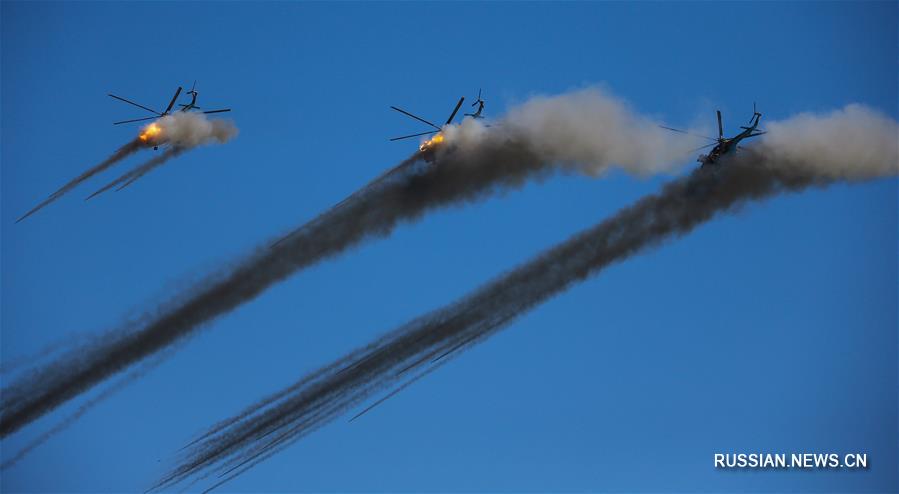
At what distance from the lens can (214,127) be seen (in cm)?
5806

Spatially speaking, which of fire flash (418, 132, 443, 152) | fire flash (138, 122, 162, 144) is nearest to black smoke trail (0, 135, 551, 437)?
fire flash (418, 132, 443, 152)

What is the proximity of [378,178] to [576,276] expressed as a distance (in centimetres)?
846

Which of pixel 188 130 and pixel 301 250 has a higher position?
pixel 188 130

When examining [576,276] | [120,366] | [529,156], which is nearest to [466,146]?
[529,156]

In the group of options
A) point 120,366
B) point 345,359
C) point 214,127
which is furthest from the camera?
point 214,127

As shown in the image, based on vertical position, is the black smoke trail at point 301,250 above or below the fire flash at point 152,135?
below

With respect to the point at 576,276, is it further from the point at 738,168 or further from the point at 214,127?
the point at 214,127

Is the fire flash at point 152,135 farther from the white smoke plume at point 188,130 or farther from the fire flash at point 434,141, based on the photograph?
the fire flash at point 434,141

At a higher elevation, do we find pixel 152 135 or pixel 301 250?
pixel 152 135

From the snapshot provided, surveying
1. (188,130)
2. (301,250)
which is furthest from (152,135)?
(301,250)

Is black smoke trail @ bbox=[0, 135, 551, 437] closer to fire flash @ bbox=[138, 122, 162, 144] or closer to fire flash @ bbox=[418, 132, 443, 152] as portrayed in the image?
fire flash @ bbox=[418, 132, 443, 152]

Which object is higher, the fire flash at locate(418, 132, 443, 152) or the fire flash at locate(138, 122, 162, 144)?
the fire flash at locate(138, 122, 162, 144)

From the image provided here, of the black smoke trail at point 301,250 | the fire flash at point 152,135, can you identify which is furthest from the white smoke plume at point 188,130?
the black smoke trail at point 301,250

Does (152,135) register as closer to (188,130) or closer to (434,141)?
(188,130)
